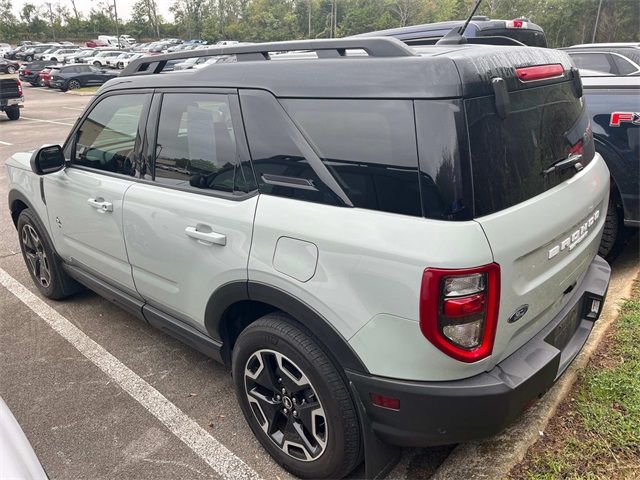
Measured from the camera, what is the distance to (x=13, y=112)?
17438 mm

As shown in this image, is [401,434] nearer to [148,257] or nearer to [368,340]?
[368,340]

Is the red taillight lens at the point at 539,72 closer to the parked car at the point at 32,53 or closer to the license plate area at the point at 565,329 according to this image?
the license plate area at the point at 565,329

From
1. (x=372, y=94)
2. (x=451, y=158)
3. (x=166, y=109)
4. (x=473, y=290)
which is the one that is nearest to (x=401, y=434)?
(x=473, y=290)

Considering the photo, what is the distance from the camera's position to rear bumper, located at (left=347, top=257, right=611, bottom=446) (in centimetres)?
181

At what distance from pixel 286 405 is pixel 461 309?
1015mm

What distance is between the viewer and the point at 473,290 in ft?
5.61

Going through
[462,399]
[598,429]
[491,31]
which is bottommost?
[598,429]

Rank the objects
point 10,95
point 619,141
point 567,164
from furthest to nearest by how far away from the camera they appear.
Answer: point 10,95 → point 619,141 → point 567,164

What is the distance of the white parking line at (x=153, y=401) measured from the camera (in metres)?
2.46

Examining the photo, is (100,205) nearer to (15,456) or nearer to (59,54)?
(15,456)

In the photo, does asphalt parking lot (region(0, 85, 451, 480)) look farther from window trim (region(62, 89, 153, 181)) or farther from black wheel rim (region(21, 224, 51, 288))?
window trim (region(62, 89, 153, 181))

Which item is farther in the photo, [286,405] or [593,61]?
[593,61]

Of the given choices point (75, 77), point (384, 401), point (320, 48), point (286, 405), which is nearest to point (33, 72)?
point (75, 77)

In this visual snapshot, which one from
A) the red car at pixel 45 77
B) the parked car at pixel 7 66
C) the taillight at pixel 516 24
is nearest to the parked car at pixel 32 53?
the parked car at pixel 7 66
